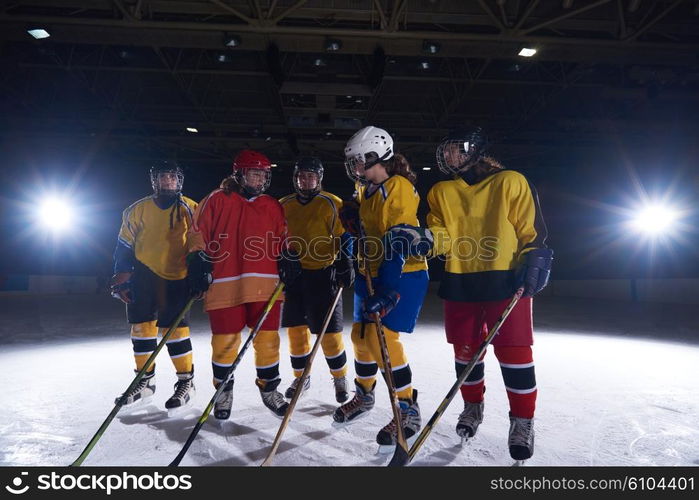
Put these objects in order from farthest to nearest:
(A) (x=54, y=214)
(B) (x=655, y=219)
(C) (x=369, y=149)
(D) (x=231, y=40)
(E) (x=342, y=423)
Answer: (A) (x=54, y=214), (B) (x=655, y=219), (D) (x=231, y=40), (E) (x=342, y=423), (C) (x=369, y=149)

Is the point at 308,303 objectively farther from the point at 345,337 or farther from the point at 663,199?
the point at 663,199

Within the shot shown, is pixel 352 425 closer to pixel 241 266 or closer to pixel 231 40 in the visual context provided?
pixel 241 266

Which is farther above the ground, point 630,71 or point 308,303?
point 630,71

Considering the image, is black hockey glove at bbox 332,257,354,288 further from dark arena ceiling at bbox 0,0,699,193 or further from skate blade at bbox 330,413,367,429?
dark arena ceiling at bbox 0,0,699,193

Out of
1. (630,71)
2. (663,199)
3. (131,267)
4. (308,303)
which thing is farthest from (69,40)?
(663,199)

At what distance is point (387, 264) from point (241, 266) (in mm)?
957

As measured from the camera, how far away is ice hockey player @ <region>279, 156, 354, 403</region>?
10.3 ft

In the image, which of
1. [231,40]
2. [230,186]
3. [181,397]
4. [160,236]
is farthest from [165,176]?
[231,40]

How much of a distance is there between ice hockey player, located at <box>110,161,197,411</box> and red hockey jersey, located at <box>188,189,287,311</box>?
412 millimetres

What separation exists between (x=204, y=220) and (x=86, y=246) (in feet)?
37.0

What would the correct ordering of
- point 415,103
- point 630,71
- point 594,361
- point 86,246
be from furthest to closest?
point 86,246 < point 415,103 < point 630,71 < point 594,361

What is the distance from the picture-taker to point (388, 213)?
2.34m

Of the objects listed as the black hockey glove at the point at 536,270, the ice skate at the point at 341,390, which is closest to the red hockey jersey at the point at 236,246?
the ice skate at the point at 341,390

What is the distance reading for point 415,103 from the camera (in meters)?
8.86
